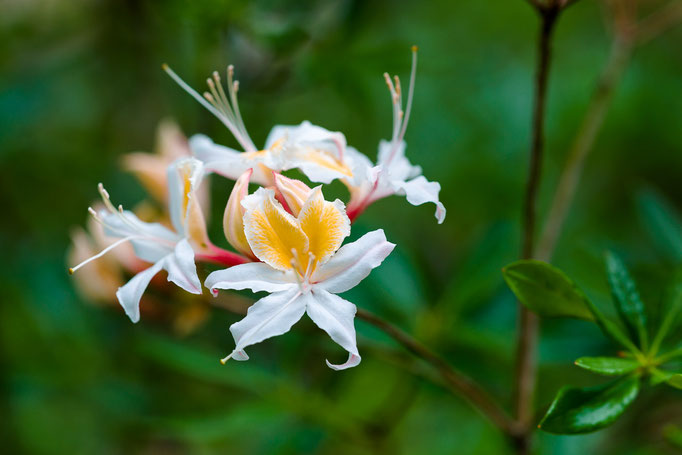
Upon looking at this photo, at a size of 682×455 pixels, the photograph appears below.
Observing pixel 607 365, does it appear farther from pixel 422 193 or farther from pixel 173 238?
pixel 173 238

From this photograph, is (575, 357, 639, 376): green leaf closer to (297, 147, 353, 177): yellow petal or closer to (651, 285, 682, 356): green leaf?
(651, 285, 682, 356): green leaf

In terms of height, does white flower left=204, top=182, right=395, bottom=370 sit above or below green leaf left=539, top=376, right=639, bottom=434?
above

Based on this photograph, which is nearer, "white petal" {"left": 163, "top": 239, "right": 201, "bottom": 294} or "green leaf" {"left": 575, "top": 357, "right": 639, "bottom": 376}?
"green leaf" {"left": 575, "top": 357, "right": 639, "bottom": 376}

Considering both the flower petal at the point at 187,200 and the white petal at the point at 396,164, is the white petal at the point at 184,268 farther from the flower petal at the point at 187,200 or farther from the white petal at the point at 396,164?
the white petal at the point at 396,164

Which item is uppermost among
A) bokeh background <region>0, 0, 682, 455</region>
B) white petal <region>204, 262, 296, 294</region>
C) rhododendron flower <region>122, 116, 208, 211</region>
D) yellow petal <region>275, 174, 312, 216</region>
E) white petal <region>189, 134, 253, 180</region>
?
yellow petal <region>275, 174, 312, 216</region>

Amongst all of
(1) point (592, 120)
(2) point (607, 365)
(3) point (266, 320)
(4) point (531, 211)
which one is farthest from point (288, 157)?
(1) point (592, 120)

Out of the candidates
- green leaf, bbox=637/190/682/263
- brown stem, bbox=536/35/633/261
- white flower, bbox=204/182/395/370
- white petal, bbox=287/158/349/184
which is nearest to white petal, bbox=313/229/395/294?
white flower, bbox=204/182/395/370

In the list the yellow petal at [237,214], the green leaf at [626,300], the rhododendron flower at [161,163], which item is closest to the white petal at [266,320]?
the yellow petal at [237,214]
